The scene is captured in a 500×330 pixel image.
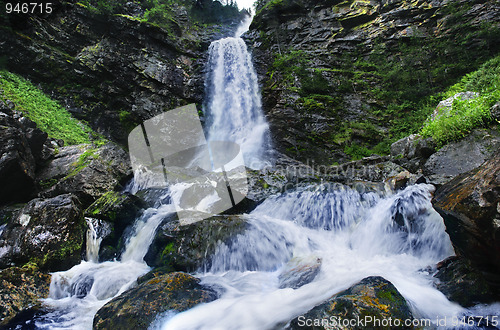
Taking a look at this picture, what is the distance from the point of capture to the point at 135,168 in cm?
960

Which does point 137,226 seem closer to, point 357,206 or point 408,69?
point 357,206

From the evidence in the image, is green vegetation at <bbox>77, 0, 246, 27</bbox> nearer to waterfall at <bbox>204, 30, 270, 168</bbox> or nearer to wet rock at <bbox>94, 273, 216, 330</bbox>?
waterfall at <bbox>204, 30, 270, 168</bbox>

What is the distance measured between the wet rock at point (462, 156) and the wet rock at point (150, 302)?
5909 mm

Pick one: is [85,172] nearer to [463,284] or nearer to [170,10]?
[463,284]

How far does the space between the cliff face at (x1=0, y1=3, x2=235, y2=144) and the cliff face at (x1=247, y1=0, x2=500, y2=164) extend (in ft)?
21.6

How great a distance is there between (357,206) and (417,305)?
3.37 meters

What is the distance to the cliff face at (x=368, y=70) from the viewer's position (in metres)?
12.1

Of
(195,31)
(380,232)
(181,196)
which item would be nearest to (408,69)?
(380,232)

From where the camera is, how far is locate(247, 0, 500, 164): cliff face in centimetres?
1211

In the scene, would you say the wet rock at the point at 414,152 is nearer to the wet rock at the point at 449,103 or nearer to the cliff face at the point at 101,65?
the wet rock at the point at 449,103

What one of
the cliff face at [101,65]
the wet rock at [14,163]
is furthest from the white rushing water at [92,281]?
the cliff face at [101,65]

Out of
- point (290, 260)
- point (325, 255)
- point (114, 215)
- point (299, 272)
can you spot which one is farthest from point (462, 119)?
point (114, 215)

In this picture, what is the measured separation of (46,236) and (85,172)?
126 inches

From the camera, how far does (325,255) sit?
4898mm
